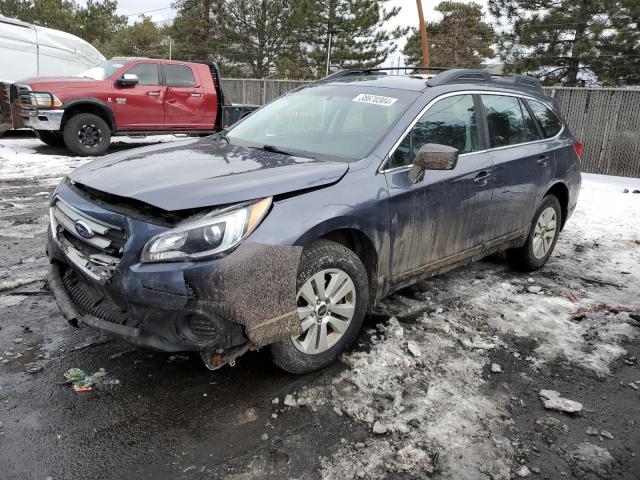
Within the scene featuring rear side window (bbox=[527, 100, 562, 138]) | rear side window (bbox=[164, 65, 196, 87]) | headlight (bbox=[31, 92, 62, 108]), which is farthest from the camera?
rear side window (bbox=[164, 65, 196, 87])

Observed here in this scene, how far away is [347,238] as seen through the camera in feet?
10.9

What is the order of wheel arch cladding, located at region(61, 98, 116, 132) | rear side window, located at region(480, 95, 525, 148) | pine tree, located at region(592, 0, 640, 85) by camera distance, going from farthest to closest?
pine tree, located at region(592, 0, 640, 85)
wheel arch cladding, located at region(61, 98, 116, 132)
rear side window, located at region(480, 95, 525, 148)

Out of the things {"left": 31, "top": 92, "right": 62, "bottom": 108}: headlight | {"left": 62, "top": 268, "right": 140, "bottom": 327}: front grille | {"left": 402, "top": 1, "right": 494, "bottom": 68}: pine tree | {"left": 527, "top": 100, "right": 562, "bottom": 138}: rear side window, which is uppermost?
{"left": 402, "top": 1, "right": 494, "bottom": 68}: pine tree

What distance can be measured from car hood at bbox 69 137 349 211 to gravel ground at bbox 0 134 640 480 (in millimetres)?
1027

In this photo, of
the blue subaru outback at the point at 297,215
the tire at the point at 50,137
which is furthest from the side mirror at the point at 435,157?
the tire at the point at 50,137

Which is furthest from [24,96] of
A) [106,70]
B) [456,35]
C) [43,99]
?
[456,35]

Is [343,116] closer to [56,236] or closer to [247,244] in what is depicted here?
[247,244]

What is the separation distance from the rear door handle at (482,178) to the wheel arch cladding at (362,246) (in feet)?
3.93

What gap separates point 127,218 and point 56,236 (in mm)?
825

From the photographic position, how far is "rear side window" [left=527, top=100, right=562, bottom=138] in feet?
16.6

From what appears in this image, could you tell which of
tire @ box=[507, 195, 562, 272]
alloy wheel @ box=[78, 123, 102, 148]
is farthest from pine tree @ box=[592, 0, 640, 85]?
alloy wheel @ box=[78, 123, 102, 148]

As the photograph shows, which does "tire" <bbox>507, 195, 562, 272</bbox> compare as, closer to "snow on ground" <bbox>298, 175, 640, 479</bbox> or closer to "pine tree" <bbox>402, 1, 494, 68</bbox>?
"snow on ground" <bbox>298, 175, 640, 479</bbox>

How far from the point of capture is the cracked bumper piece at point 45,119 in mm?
9953

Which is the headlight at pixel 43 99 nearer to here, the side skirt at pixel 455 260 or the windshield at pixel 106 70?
the windshield at pixel 106 70
